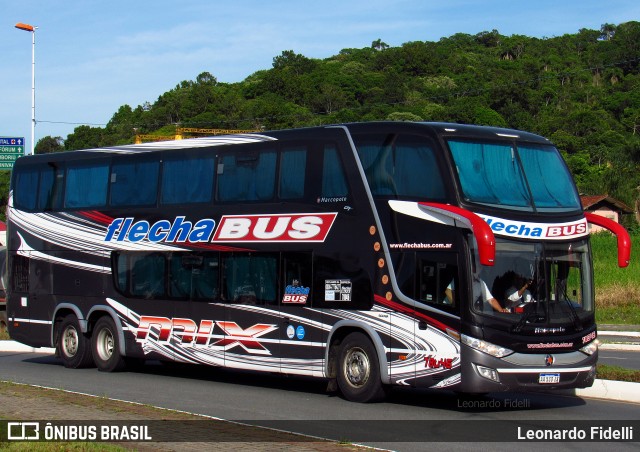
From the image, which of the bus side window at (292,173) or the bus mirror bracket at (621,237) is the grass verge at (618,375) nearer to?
the bus mirror bracket at (621,237)

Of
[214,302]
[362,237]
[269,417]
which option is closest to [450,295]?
[362,237]

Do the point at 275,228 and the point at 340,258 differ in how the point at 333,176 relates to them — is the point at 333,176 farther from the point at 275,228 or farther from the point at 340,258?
the point at 275,228

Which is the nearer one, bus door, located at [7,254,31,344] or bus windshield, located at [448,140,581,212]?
bus windshield, located at [448,140,581,212]

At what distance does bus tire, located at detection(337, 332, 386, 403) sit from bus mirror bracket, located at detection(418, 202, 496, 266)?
2.59 meters

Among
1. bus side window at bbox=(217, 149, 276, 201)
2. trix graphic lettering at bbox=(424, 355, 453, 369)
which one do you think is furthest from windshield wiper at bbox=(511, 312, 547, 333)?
bus side window at bbox=(217, 149, 276, 201)

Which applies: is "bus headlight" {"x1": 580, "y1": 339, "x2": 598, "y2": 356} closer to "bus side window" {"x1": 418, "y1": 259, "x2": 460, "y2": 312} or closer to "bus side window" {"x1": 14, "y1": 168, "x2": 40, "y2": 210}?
"bus side window" {"x1": 418, "y1": 259, "x2": 460, "y2": 312}

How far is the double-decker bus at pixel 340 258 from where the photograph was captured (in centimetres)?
1419

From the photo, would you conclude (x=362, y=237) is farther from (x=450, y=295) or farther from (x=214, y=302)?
(x=214, y=302)

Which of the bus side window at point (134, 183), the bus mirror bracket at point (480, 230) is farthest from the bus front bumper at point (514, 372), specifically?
the bus side window at point (134, 183)

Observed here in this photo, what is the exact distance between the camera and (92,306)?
20.9 m

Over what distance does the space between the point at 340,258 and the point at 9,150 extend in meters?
23.3

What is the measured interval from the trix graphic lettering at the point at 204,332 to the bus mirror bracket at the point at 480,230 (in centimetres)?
431

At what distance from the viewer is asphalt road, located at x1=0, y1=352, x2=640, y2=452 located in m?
12.1

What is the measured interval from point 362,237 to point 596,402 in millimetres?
4364
